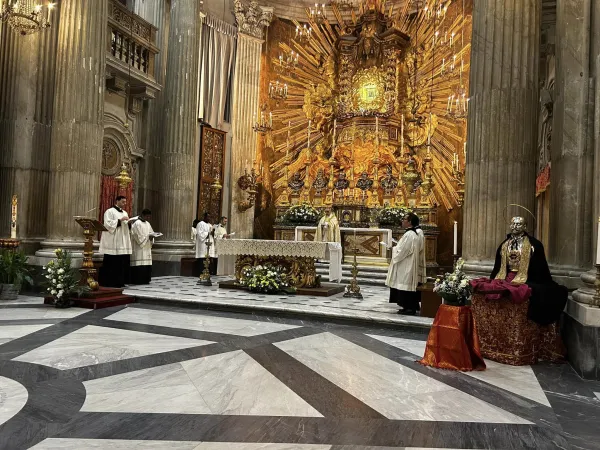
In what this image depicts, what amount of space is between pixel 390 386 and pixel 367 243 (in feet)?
33.8

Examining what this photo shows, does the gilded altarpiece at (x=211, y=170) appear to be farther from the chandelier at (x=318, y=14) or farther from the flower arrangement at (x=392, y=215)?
the chandelier at (x=318, y=14)

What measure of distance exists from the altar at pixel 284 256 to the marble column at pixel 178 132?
2.74 metres

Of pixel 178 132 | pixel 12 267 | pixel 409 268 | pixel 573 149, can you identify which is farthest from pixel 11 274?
pixel 573 149

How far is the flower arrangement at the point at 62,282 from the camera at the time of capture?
790 cm

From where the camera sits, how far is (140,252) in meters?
11.1

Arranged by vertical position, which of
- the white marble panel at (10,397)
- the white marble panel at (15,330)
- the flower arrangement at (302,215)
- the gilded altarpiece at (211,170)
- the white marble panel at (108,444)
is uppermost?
the gilded altarpiece at (211,170)

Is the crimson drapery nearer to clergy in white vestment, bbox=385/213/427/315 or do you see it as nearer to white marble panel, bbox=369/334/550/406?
clergy in white vestment, bbox=385/213/427/315

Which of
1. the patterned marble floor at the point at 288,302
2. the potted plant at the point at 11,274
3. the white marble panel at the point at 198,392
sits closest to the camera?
the white marble panel at the point at 198,392

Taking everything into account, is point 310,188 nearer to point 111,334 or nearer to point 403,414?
point 111,334

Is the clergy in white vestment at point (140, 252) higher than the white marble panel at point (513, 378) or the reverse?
higher

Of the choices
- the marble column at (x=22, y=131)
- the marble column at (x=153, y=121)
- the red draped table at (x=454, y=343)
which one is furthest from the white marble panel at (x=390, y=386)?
the marble column at (x=153, y=121)

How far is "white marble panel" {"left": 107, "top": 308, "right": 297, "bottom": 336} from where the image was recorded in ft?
21.6

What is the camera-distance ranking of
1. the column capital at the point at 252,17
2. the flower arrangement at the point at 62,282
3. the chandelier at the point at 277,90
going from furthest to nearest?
1. the column capital at the point at 252,17
2. the chandelier at the point at 277,90
3. the flower arrangement at the point at 62,282

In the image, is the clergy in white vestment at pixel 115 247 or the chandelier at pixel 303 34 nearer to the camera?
the clergy in white vestment at pixel 115 247
